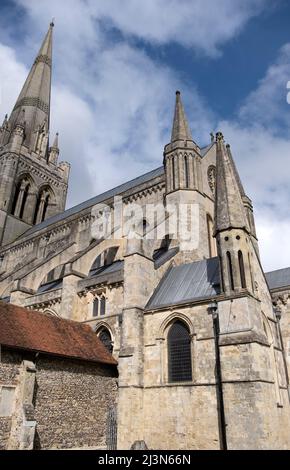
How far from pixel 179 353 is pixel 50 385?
192 inches

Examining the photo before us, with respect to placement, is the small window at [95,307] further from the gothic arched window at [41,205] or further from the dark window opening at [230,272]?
the gothic arched window at [41,205]

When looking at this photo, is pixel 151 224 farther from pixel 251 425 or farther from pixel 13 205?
pixel 13 205

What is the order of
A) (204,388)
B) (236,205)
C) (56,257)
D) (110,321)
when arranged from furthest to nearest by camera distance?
1. (56,257)
2. (110,321)
3. (236,205)
4. (204,388)

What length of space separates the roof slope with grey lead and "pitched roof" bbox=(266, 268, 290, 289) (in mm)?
4310

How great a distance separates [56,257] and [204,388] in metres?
13.9

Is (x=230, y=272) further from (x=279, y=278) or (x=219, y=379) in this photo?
(x=279, y=278)

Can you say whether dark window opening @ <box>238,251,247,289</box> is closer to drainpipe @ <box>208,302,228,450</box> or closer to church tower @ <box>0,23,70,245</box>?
drainpipe @ <box>208,302,228,450</box>

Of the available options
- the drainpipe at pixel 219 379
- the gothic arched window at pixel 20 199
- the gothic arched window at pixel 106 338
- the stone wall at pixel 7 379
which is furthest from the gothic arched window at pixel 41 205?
the drainpipe at pixel 219 379

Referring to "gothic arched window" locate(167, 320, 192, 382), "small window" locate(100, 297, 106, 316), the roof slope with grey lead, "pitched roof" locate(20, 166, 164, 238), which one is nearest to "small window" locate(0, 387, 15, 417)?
"gothic arched window" locate(167, 320, 192, 382)

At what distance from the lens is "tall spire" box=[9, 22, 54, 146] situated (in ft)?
149
